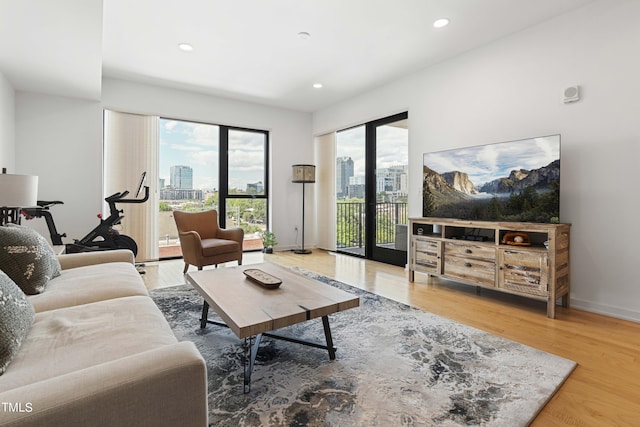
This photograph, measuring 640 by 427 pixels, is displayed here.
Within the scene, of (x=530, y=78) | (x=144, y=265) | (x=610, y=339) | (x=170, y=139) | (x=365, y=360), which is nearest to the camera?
(x=365, y=360)

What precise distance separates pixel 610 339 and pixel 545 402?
46.1 inches

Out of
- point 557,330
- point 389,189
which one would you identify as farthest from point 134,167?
point 557,330

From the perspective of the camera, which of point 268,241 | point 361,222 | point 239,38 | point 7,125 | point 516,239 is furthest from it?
point 268,241

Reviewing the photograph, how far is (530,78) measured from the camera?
3.14m

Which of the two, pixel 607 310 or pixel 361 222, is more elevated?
pixel 361 222

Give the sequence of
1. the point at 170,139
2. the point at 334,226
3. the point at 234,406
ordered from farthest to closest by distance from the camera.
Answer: the point at 334,226 → the point at 170,139 → the point at 234,406

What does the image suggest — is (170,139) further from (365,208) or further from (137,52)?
(365,208)

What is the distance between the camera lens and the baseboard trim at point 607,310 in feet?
8.48

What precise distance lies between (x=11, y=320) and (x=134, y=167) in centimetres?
412

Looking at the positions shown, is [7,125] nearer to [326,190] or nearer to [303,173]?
[303,173]

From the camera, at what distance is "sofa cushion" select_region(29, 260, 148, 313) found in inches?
64.6

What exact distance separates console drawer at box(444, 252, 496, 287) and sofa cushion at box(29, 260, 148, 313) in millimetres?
2772

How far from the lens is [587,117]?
2.79m

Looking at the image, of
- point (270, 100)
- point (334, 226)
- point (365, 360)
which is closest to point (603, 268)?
point (365, 360)
